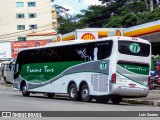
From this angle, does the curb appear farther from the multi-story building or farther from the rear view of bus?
the multi-story building

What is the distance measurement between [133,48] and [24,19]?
249 feet

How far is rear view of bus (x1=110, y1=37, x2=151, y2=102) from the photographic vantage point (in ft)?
69.2

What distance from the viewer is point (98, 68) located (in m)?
21.9

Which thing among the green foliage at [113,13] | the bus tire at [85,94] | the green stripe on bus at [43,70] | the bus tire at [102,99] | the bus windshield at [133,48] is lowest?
the bus tire at [102,99]

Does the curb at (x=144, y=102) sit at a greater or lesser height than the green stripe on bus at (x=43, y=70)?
lesser

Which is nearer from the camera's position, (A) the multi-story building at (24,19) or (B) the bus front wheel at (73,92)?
(B) the bus front wheel at (73,92)

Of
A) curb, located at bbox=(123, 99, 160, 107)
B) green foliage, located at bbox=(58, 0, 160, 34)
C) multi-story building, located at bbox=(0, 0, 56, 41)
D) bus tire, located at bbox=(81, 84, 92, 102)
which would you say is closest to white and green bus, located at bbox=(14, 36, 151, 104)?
bus tire, located at bbox=(81, 84, 92, 102)

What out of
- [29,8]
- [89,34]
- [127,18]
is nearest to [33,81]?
A: [89,34]

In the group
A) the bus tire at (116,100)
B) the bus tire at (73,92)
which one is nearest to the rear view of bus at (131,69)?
the bus tire at (116,100)

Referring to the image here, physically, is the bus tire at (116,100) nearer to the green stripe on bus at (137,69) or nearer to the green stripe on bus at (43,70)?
the green stripe on bus at (137,69)

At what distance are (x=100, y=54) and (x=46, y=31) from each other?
77742mm

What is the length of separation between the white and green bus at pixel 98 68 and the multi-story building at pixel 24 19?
66.8 meters

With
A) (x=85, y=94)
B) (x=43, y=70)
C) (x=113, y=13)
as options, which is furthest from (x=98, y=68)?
(x=113, y=13)

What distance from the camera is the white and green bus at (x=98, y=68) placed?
69.4 ft
